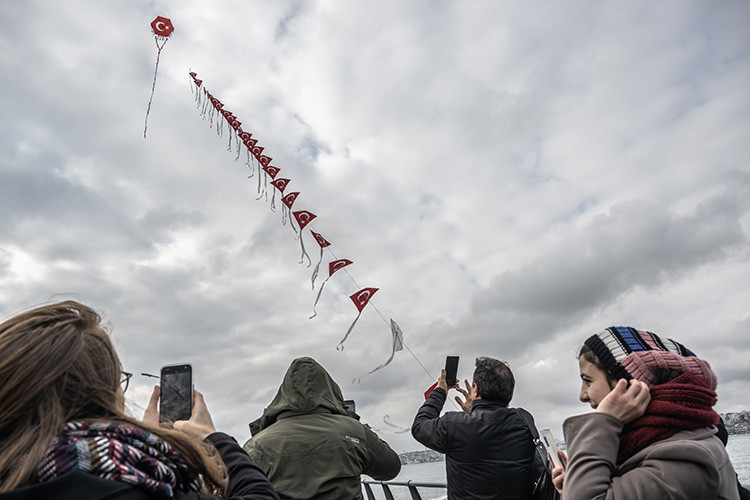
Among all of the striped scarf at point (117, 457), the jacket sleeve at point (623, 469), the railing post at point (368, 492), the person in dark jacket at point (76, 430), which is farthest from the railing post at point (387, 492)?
the striped scarf at point (117, 457)

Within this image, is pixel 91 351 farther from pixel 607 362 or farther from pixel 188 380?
pixel 607 362

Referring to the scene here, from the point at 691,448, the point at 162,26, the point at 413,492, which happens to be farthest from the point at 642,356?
the point at 162,26

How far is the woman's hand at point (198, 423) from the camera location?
5.20 ft

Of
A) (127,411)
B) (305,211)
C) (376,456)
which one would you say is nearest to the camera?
(127,411)

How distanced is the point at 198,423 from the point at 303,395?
4.97 feet

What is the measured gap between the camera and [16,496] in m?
0.97

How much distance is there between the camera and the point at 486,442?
125 inches

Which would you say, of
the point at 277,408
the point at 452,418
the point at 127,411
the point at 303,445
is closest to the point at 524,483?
the point at 452,418

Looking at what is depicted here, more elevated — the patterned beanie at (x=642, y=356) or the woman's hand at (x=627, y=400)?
the patterned beanie at (x=642, y=356)

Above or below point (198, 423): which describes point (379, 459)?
above

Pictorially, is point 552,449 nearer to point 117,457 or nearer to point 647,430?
point 647,430

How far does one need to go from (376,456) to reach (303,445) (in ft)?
1.60

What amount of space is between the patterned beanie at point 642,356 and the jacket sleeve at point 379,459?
160 centimetres

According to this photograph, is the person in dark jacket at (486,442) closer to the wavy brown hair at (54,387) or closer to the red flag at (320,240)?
the wavy brown hair at (54,387)
